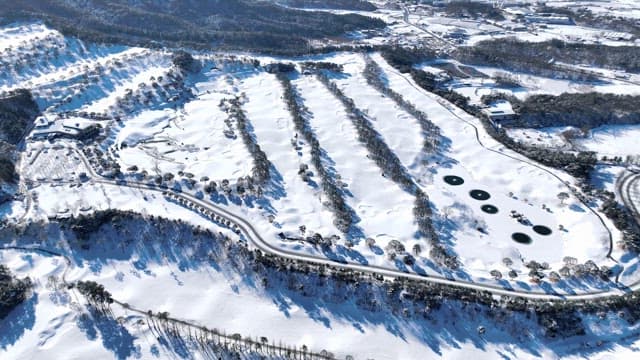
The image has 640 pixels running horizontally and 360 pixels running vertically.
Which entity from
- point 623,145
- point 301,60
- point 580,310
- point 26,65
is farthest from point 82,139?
point 623,145

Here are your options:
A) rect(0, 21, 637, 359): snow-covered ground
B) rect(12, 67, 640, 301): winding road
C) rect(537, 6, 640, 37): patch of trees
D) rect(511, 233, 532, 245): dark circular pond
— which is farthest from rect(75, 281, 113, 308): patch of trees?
rect(537, 6, 640, 37): patch of trees

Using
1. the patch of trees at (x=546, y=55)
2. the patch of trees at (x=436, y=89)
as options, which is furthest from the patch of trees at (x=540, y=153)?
the patch of trees at (x=546, y=55)

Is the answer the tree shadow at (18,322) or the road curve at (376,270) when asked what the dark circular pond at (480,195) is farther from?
the tree shadow at (18,322)

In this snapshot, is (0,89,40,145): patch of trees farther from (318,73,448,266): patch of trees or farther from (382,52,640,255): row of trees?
(382,52,640,255): row of trees

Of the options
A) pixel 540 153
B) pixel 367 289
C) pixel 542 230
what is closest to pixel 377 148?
pixel 540 153

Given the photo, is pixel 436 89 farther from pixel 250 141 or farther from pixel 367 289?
pixel 367 289

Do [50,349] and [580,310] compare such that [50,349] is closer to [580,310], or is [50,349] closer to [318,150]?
[318,150]
